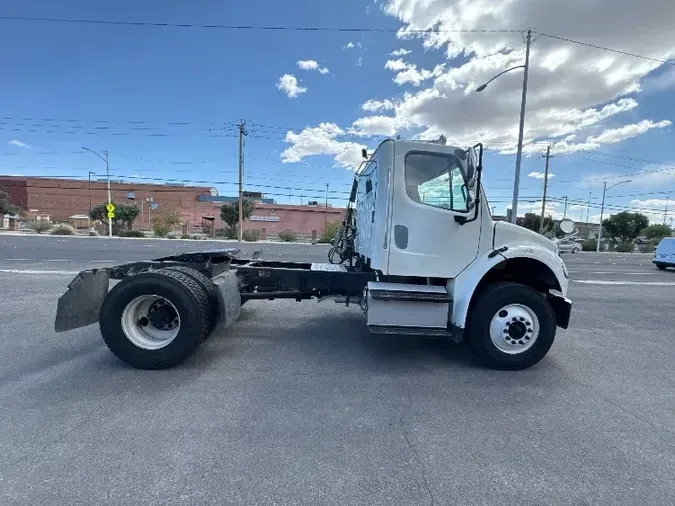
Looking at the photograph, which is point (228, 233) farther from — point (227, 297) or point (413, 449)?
point (413, 449)

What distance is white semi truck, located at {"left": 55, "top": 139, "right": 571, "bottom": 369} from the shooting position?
160 inches

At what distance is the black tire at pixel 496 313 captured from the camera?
14.1 ft

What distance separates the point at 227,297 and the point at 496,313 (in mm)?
3120

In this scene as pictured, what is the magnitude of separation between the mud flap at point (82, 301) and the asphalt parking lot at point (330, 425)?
0.51 meters

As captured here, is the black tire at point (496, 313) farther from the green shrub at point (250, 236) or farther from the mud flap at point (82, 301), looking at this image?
the green shrub at point (250, 236)

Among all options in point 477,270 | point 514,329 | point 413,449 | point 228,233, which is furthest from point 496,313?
point 228,233

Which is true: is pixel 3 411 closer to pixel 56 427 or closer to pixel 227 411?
pixel 56 427

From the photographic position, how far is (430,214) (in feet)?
14.3

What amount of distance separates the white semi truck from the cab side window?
1cm

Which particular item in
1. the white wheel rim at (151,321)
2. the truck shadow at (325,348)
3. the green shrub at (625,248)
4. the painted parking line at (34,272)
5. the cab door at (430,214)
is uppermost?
the cab door at (430,214)

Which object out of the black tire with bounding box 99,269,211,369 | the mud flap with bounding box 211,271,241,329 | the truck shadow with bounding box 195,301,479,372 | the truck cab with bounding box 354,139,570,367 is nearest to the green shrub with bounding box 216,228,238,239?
the truck shadow with bounding box 195,301,479,372

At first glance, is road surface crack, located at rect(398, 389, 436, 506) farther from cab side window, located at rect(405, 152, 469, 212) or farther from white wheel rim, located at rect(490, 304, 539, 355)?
cab side window, located at rect(405, 152, 469, 212)

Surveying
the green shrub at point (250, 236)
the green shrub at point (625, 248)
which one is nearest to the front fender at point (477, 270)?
the green shrub at point (250, 236)

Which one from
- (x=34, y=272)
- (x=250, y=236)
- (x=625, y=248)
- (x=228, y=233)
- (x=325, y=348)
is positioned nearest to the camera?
(x=325, y=348)
